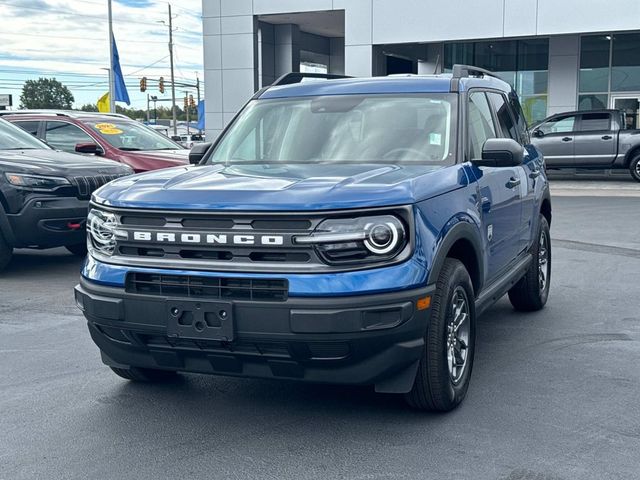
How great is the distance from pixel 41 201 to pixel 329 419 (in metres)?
5.35

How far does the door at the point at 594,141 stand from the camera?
71.6 feet

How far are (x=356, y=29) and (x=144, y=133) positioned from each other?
15633 mm

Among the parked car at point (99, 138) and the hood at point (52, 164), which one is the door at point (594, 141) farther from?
the hood at point (52, 164)

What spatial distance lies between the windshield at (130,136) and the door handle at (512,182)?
23.9 feet

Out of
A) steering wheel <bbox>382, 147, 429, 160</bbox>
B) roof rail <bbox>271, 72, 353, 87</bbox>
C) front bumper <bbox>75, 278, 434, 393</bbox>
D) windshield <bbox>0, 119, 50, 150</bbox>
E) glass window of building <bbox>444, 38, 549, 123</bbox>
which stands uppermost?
glass window of building <bbox>444, 38, 549, 123</bbox>

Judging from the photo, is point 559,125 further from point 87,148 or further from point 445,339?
point 445,339

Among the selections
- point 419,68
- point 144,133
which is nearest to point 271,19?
point 419,68

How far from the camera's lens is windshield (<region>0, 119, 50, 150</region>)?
32.3ft

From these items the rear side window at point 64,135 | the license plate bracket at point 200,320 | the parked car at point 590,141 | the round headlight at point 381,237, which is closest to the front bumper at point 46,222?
the rear side window at point 64,135

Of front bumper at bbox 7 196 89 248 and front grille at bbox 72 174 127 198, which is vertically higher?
front grille at bbox 72 174 127 198

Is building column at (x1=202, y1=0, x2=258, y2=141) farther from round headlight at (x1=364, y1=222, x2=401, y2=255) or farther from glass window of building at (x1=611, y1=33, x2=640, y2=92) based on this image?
round headlight at (x1=364, y1=222, x2=401, y2=255)

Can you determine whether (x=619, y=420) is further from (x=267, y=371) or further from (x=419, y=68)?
(x=419, y=68)

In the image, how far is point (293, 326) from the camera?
12.7 feet

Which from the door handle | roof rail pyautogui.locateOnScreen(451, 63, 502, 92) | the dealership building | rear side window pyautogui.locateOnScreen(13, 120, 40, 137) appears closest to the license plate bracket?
roof rail pyautogui.locateOnScreen(451, 63, 502, 92)
